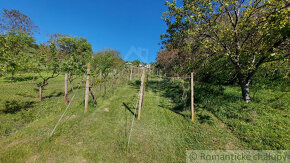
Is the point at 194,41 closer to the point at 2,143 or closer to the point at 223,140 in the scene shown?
the point at 223,140

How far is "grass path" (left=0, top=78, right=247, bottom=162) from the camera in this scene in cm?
264

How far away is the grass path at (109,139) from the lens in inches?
104

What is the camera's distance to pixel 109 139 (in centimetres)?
332

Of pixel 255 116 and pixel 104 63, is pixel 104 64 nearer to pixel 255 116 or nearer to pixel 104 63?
pixel 104 63

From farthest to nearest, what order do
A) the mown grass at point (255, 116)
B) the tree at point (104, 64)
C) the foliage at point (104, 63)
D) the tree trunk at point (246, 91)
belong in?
the foliage at point (104, 63) → the tree at point (104, 64) → the tree trunk at point (246, 91) → the mown grass at point (255, 116)

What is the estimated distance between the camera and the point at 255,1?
461cm

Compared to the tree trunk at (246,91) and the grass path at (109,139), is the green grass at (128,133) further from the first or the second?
the tree trunk at (246,91)

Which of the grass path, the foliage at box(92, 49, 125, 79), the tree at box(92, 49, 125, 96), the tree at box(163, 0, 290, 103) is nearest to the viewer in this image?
the grass path

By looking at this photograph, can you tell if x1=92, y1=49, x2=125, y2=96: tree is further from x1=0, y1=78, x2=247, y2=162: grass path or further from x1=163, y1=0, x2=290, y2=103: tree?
x1=163, y1=0, x2=290, y2=103: tree

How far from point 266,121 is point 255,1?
520 cm

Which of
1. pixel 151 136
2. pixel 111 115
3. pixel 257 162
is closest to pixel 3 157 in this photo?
pixel 111 115

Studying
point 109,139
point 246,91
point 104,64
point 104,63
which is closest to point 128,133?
point 109,139

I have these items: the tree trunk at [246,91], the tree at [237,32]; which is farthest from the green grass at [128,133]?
the tree at [237,32]

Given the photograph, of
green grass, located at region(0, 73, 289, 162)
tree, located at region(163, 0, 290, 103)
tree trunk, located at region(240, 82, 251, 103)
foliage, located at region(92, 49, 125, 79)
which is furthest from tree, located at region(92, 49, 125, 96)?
tree trunk, located at region(240, 82, 251, 103)
